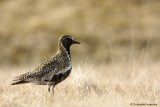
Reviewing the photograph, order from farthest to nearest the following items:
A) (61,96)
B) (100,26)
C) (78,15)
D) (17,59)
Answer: (78,15), (100,26), (17,59), (61,96)

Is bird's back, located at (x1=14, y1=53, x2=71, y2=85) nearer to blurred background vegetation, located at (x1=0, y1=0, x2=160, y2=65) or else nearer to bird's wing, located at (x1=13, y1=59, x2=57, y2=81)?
bird's wing, located at (x1=13, y1=59, x2=57, y2=81)

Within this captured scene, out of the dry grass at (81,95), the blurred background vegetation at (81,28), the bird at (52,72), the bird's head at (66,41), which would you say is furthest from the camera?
the blurred background vegetation at (81,28)

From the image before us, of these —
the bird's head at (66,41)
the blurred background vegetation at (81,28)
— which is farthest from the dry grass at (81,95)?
the blurred background vegetation at (81,28)

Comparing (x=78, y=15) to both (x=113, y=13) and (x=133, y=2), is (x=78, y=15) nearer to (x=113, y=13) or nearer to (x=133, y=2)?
(x=113, y=13)

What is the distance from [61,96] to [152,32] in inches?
943

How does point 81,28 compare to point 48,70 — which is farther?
point 81,28

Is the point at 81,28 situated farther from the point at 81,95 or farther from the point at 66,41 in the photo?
the point at 81,95

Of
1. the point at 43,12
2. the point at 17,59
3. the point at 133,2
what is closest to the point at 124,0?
the point at 133,2

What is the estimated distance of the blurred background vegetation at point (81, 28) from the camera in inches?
1108

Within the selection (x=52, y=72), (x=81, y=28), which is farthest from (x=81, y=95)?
(x=81, y=28)

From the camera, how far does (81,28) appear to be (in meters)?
32.8

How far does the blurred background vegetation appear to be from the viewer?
92.3ft

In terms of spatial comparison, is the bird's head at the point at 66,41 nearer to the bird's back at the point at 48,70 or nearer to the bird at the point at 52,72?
the bird at the point at 52,72

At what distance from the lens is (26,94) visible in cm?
720
